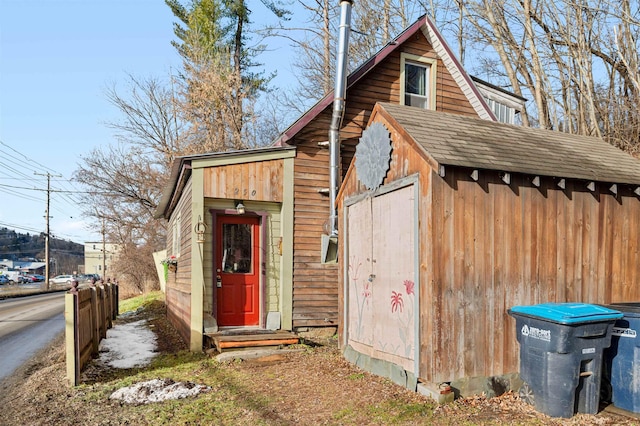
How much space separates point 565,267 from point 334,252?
4.15 m

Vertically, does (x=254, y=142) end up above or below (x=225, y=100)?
below

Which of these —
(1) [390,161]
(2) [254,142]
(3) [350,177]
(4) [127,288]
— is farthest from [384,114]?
(4) [127,288]

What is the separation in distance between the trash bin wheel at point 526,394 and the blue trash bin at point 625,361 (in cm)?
94

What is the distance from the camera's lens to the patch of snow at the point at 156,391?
5777 mm

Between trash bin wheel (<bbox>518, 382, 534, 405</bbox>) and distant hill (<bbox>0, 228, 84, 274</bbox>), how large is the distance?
108831mm

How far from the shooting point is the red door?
903 cm

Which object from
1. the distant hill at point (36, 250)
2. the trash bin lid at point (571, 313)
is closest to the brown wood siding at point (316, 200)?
the trash bin lid at point (571, 313)

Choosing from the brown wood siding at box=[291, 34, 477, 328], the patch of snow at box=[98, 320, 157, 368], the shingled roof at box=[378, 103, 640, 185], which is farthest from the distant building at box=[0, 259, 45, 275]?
the shingled roof at box=[378, 103, 640, 185]

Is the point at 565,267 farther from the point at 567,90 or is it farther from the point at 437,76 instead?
the point at 567,90

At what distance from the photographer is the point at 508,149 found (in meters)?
6.46

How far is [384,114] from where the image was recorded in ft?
22.1

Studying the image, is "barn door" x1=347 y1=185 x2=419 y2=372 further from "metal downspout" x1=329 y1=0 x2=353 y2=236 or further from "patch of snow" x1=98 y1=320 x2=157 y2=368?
"patch of snow" x1=98 y1=320 x2=157 y2=368

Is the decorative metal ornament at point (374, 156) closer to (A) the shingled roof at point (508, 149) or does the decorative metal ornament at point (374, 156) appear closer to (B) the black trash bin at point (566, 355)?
(A) the shingled roof at point (508, 149)

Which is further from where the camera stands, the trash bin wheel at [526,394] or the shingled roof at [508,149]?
the shingled roof at [508,149]
